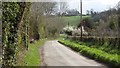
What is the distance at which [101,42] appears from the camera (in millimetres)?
29547

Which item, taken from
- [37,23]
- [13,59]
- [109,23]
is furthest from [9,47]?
[109,23]

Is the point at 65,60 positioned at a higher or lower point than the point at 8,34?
lower

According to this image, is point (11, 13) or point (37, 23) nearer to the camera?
point (11, 13)

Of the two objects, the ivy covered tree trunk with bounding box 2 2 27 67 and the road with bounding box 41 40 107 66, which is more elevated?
the ivy covered tree trunk with bounding box 2 2 27 67

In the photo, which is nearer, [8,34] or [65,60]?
[8,34]

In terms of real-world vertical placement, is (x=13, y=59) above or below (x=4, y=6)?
below

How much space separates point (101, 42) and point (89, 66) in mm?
14655

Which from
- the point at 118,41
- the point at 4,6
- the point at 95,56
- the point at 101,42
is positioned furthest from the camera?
the point at 101,42

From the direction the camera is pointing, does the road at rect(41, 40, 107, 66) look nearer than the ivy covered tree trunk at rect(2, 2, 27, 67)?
No

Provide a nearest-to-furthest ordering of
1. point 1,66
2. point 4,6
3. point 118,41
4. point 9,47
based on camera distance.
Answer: point 1,66, point 4,6, point 9,47, point 118,41

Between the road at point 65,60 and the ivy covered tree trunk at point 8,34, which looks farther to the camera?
the road at point 65,60

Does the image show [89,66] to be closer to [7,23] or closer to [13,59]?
[13,59]

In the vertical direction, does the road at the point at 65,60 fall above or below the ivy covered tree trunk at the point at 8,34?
below

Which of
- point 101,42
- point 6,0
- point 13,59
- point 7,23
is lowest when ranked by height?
point 101,42
